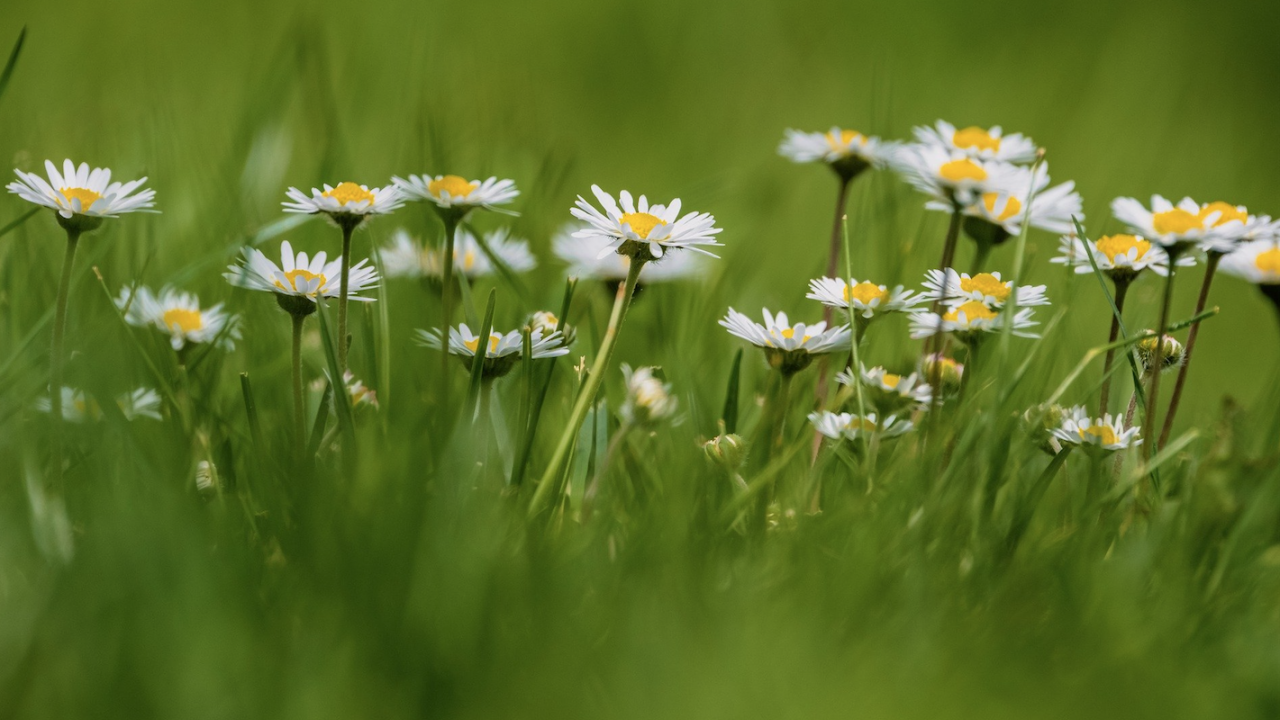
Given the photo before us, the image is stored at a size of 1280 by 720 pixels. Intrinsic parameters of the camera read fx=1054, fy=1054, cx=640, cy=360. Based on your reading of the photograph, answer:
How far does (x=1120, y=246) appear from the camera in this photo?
1.14 metres

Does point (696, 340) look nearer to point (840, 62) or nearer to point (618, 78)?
point (618, 78)

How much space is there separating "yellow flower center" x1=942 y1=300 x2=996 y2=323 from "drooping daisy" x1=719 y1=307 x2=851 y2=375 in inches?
4.5

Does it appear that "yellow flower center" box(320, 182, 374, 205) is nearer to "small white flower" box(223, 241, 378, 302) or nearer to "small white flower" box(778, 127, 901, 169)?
"small white flower" box(223, 241, 378, 302)

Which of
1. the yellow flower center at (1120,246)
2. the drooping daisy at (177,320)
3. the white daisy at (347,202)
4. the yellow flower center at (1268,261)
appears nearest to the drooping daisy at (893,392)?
the yellow flower center at (1120,246)

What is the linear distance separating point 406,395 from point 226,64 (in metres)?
2.24

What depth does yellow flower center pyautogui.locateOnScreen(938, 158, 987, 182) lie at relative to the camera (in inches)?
42.6

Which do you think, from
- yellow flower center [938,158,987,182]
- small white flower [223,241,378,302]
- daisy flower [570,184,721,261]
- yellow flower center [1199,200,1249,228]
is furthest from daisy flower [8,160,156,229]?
yellow flower center [1199,200,1249,228]

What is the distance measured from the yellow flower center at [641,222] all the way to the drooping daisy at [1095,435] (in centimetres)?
46

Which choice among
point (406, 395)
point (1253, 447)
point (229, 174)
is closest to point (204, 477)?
point (406, 395)

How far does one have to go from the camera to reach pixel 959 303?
1.16 m

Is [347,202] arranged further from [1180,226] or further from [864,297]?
[1180,226]

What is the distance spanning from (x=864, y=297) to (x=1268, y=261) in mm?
408

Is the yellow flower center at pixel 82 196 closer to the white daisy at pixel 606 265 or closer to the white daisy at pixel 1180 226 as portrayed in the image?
the white daisy at pixel 606 265

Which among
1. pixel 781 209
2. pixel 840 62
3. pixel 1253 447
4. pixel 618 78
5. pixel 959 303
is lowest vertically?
pixel 1253 447
